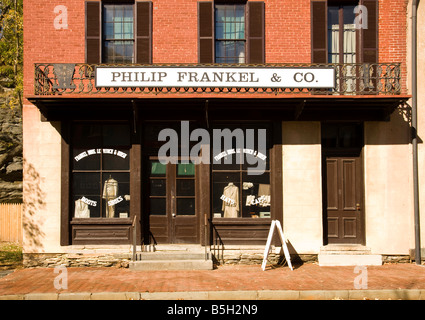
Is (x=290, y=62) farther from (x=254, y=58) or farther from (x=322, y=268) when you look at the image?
(x=322, y=268)

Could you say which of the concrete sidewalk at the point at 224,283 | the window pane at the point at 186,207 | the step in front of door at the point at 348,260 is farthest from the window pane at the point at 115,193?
the step in front of door at the point at 348,260

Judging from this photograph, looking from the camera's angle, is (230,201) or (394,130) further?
(230,201)

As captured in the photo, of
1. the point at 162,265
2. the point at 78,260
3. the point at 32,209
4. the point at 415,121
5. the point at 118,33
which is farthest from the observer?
the point at 118,33

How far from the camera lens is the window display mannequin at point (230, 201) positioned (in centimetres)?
1052

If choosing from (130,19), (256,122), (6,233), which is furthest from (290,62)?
(6,233)

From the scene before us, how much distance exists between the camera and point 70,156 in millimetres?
10344

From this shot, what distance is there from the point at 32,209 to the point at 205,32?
6.41 meters

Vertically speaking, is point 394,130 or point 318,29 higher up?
point 318,29

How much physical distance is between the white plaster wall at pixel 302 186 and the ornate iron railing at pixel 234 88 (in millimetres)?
1149

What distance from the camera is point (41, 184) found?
1019 cm

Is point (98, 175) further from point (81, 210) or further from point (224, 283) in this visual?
point (224, 283)

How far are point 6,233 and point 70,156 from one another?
6.92 meters

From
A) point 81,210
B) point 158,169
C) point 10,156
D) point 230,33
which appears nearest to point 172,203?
point 158,169

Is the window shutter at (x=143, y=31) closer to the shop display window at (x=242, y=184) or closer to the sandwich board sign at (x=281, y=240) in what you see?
the shop display window at (x=242, y=184)
